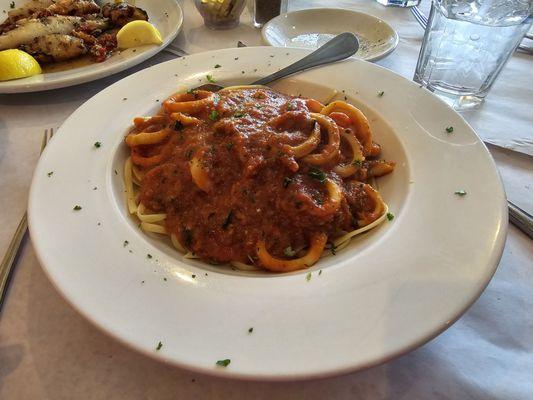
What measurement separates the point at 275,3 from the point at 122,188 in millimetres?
2429

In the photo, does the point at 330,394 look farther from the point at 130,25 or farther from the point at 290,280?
the point at 130,25

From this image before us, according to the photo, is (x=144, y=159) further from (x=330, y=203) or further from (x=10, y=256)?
(x=330, y=203)

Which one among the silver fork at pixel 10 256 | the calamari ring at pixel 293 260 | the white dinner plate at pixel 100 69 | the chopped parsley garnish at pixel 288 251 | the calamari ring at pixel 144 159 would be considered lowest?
the silver fork at pixel 10 256

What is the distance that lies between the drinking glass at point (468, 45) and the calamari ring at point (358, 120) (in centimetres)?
95

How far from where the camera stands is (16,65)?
109 inches

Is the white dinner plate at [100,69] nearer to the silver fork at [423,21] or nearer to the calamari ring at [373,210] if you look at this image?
the calamari ring at [373,210]

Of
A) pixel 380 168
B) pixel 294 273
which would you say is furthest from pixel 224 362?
pixel 380 168

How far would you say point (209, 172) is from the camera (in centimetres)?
192

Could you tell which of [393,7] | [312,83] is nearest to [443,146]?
[312,83]

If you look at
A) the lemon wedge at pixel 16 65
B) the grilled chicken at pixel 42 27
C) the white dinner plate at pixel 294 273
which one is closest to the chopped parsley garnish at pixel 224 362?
the white dinner plate at pixel 294 273

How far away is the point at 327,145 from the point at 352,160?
→ 16 centimetres

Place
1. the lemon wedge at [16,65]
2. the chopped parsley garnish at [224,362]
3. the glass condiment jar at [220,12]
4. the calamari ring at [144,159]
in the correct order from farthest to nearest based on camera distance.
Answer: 1. the glass condiment jar at [220,12]
2. the lemon wedge at [16,65]
3. the calamari ring at [144,159]
4. the chopped parsley garnish at [224,362]

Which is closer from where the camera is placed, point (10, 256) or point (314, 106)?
point (10, 256)

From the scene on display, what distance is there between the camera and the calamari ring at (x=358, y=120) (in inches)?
86.7
